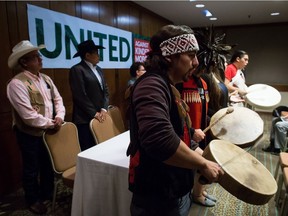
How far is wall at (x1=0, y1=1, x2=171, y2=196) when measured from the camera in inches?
89.0

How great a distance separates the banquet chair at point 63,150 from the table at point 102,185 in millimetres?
315

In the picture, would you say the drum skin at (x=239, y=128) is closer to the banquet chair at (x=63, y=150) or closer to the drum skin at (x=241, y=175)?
the drum skin at (x=241, y=175)

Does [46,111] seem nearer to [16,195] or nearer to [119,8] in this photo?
[16,195]

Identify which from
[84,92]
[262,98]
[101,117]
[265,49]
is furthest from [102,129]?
[265,49]

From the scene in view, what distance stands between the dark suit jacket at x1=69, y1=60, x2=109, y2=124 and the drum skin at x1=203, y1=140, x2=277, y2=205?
1.61m

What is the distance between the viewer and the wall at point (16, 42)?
2.26 metres


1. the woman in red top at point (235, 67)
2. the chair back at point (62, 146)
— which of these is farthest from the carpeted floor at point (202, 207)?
the woman in red top at point (235, 67)

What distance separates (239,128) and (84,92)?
60.8 inches

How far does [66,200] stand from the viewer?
2.17 metres

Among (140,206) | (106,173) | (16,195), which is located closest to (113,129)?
(106,173)

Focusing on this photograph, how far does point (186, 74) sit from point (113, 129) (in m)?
1.54

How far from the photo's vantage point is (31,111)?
1.84 metres

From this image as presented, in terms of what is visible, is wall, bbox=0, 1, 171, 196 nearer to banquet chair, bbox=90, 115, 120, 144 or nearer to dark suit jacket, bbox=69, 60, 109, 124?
dark suit jacket, bbox=69, 60, 109, 124

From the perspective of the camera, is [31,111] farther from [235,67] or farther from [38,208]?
[235,67]
